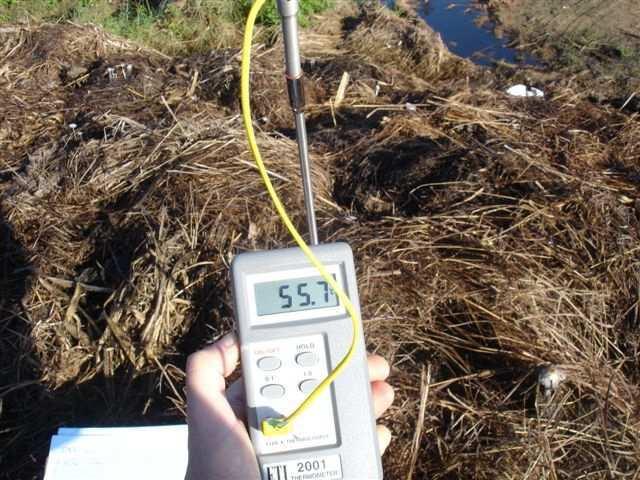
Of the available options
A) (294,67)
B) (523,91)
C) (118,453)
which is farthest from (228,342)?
(523,91)

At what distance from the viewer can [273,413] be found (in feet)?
Answer: 4.64

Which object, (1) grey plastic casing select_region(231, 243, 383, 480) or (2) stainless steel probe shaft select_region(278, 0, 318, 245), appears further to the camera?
(1) grey plastic casing select_region(231, 243, 383, 480)

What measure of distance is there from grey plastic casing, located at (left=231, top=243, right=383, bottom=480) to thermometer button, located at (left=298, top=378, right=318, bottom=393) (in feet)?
0.13

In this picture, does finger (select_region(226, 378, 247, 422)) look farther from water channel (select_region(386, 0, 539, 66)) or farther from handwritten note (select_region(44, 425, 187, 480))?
water channel (select_region(386, 0, 539, 66))

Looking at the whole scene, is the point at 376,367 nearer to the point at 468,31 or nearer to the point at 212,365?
the point at 212,365

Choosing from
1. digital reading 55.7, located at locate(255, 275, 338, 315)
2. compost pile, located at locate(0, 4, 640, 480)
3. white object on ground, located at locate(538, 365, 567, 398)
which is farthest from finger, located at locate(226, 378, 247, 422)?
white object on ground, located at locate(538, 365, 567, 398)

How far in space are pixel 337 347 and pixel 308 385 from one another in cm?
10

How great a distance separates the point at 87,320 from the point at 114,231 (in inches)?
16.8

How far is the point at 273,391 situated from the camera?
1.42m

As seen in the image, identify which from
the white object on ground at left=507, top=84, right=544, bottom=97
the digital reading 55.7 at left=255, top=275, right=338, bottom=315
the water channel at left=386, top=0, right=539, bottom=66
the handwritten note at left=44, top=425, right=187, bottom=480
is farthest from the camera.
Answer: the water channel at left=386, top=0, right=539, bottom=66

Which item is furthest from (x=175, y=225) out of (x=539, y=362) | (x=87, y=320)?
(x=539, y=362)

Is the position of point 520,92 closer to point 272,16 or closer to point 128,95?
point 272,16

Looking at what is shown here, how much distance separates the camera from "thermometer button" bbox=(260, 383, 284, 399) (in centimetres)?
142

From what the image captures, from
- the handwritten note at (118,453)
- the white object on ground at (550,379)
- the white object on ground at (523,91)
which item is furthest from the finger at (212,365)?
the white object on ground at (523,91)
